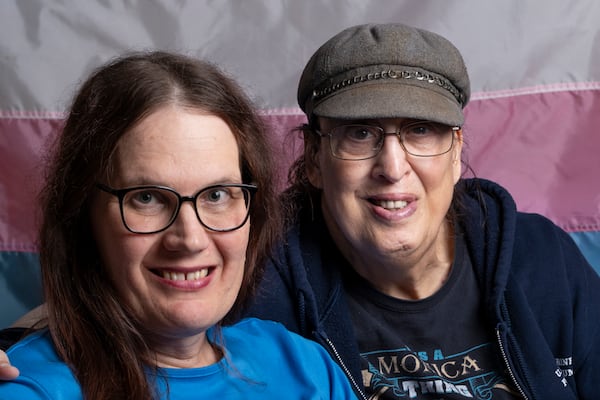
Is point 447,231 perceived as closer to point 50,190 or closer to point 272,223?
point 272,223

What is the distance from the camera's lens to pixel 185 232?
54.9 inches

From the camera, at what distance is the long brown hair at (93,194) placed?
56.0 inches

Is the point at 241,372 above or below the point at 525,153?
below

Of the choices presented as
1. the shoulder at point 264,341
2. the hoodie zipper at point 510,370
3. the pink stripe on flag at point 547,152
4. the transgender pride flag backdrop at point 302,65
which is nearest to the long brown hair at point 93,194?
the shoulder at point 264,341

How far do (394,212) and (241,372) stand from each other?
51 centimetres

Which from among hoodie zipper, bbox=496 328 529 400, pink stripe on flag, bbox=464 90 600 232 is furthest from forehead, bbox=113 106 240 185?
pink stripe on flag, bbox=464 90 600 232

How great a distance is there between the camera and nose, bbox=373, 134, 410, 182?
1876 millimetres

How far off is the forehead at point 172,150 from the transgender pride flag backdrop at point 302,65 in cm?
124

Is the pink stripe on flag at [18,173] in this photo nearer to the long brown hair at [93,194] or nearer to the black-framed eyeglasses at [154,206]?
the long brown hair at [93,194]

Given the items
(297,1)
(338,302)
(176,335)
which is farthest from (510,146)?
(176,335)

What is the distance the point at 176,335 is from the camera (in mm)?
1507


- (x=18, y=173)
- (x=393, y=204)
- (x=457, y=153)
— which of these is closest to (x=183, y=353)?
(x=393, y=204)

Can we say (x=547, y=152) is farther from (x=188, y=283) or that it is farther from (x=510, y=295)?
(x=188, y=283)

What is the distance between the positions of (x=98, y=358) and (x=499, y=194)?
3.81 ft
